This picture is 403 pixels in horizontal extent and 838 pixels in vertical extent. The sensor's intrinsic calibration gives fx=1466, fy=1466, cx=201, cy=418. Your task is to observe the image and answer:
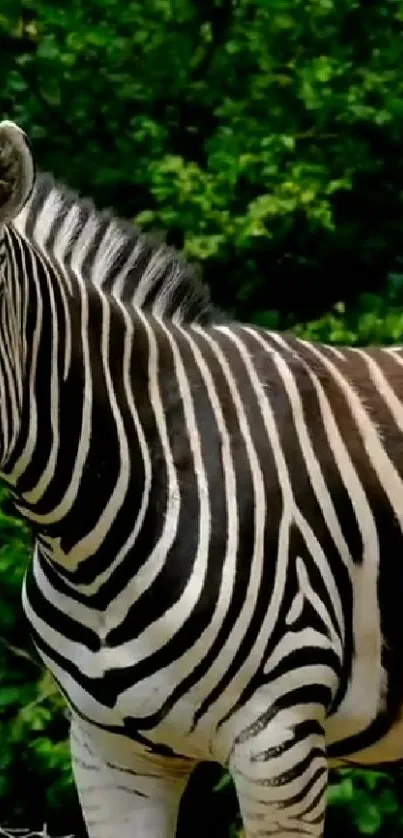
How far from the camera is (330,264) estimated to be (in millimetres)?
4348

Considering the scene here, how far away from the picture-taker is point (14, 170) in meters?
1.78

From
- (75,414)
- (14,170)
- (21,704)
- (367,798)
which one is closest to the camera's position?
(14,170)

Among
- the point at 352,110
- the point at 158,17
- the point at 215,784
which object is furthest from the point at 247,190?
the point at 215,784

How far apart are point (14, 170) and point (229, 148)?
2.24 metres

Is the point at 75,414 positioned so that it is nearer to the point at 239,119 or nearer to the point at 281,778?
the point at 281,778

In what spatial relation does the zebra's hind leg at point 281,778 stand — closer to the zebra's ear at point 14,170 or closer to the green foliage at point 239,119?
the zebra's ear at point 14,170

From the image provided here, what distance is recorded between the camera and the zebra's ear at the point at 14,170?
5.82ft

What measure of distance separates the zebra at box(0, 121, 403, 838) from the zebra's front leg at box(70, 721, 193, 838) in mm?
50

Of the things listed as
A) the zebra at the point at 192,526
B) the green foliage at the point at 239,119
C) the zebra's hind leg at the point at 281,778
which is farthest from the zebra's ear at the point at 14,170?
the green foliage at the point at 239,119

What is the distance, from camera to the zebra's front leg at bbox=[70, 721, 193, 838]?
2.20 m

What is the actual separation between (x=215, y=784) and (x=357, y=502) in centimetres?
175

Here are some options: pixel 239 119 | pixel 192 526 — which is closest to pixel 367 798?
pixel 192 526

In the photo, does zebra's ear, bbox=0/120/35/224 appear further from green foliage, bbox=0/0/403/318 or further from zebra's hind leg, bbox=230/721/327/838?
green foliage, bbox=0/0/403/318

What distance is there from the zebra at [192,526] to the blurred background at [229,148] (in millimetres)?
1503
